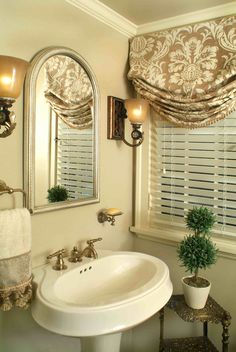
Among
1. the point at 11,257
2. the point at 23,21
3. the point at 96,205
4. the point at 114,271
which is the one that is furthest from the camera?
the point at 96,205

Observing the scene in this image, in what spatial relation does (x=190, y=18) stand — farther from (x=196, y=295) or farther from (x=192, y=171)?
(x=196, y=295)

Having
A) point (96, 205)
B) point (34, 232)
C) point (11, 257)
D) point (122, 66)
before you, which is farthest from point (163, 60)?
point (11, 257)

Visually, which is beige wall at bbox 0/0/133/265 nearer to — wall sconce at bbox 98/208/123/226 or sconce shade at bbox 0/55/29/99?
wall sconce at bbox 98/208/123/226

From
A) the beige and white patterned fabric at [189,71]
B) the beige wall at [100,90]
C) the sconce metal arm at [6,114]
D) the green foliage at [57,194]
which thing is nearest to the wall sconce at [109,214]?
the beige wall at [100,90]

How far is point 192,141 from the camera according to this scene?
1813 mm

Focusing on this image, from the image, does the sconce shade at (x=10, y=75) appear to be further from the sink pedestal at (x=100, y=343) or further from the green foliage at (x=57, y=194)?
the sink pedestal at (x=100, y=343)

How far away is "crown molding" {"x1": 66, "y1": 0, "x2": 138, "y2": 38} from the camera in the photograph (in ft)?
5.06

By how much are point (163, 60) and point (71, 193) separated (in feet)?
3.22

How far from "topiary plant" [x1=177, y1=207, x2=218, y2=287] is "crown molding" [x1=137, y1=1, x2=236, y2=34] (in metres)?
1.09

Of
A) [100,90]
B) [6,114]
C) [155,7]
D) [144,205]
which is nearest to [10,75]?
[6,114]

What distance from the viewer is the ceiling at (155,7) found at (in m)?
1.58

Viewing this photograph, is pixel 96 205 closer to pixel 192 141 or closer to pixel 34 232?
pixel 34 232

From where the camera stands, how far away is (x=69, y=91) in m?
1.51

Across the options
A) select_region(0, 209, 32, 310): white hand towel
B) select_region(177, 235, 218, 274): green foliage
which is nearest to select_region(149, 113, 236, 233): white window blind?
select_region(177, 235, 218, 274): green foliage
